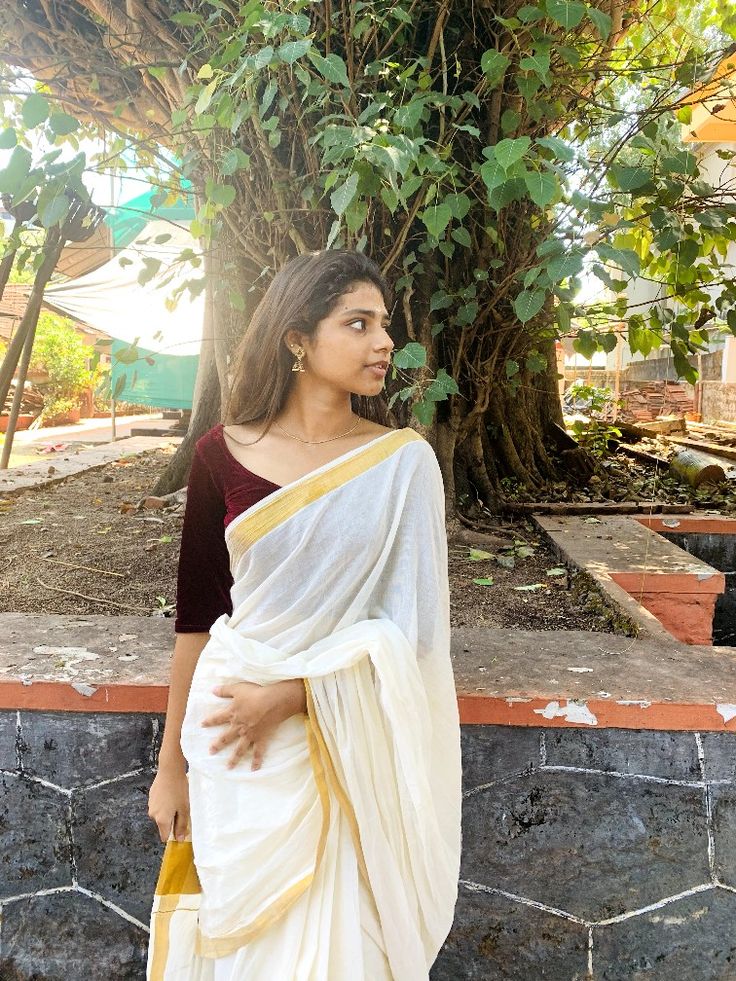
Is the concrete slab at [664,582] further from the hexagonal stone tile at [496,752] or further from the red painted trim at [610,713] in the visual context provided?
the hexagonal stone tile at [496,752]

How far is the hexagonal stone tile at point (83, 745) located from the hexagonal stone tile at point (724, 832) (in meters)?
1.29

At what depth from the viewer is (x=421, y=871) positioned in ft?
4.34


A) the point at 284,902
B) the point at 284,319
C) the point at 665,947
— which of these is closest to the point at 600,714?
the point at 665,947

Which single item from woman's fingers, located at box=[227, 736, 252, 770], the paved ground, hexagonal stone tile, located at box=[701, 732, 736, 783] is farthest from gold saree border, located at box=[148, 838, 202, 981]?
the paved ground

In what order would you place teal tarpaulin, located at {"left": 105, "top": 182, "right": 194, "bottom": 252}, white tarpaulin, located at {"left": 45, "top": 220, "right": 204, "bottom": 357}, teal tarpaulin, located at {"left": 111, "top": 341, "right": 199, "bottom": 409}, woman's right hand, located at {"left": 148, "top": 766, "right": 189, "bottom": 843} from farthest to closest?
→ teal tarpaulin, located at {"left": 111, "top": 341, "right": 199, "bottom": 409}
white tarpaulin, located at {"left": 45, "top": 220, "right": 204, "bottom": 357}
teal tarpaulin, located at {"left": 105, "top": 182, "right": 194, "bottom": 252}
woman's right hand, located at {"left": 148, "top": 766, "right": 189, "bottom": 843}

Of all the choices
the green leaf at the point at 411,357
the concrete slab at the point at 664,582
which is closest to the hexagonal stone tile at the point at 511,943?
the concrete slab at the point at 664,582

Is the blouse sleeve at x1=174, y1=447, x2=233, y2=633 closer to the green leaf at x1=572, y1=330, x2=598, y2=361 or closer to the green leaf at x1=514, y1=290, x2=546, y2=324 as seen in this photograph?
the green leaf at x1=514, y1=290, x2=546, y2=324

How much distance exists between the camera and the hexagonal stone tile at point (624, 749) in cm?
181

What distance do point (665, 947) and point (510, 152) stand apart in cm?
189

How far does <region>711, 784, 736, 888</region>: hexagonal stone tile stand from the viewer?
1.80m

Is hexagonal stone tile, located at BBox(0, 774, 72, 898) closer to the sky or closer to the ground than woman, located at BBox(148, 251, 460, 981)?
closer to the ground

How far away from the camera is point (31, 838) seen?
190 centimetres

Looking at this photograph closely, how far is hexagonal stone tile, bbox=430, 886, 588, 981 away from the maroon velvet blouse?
35.4 inches

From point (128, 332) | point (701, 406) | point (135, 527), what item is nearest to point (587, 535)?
point (135, 527)
